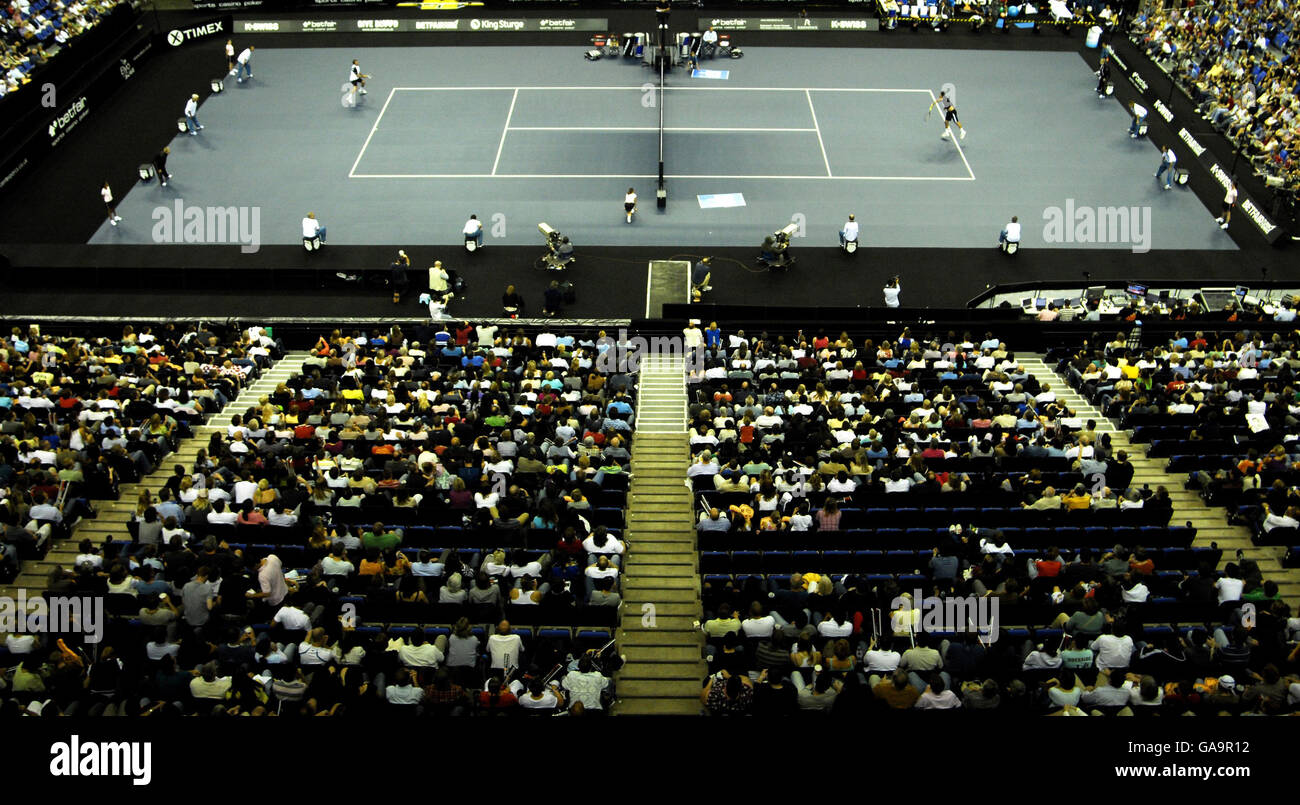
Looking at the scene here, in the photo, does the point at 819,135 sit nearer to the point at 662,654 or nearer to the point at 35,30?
the point at 662,654

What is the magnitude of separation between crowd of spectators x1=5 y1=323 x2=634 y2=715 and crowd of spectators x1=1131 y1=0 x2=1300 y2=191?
2779cm

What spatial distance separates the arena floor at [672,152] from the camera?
110 feet

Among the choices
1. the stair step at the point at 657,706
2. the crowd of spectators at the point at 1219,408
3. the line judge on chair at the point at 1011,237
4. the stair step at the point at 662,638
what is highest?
the line judge on chair at the point at 1011,237

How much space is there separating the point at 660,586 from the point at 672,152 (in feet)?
80.0

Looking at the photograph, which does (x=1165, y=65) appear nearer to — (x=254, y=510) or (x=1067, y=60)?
(x=1067, y=60)

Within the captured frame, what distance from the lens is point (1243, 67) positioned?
39.9m

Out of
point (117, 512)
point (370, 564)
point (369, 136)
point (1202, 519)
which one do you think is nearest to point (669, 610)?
point (370, 564)

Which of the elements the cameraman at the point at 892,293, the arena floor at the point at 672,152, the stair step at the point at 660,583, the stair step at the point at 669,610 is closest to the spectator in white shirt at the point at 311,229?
the arena floor at the point at 672,152

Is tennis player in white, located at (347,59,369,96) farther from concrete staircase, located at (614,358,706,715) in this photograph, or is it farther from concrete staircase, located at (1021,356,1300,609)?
concrete staircase, located at (1021,356,1300,609)

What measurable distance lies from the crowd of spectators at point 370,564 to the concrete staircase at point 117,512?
0.63 metres

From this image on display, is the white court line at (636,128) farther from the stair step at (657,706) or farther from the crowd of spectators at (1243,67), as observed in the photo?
the stair step at (657,706)

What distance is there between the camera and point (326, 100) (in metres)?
41.7

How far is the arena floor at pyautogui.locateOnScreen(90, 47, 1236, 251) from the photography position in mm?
33625
